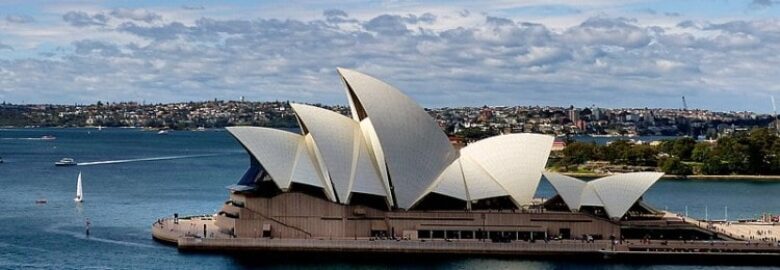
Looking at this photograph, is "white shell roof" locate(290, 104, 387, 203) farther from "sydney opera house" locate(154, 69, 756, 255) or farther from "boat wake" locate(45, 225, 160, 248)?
"boat wake" locate(45, 225, 160, 248)

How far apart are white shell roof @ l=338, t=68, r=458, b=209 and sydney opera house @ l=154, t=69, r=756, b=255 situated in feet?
0.19

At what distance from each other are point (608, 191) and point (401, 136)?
33.9 ft

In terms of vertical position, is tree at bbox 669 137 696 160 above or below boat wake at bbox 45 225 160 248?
above

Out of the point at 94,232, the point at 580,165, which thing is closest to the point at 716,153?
the point at 580,165

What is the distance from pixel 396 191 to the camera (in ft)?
179

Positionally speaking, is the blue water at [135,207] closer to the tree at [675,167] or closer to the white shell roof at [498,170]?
the white shell roof at [498,170]

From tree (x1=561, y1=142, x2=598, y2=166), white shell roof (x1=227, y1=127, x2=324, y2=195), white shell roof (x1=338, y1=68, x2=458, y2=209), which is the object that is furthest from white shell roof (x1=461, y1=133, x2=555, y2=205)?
tree (x1=561, y1=142, x2=598, y2=166)

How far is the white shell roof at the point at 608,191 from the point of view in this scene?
5425 cm

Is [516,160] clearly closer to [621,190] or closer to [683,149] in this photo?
[621,190]

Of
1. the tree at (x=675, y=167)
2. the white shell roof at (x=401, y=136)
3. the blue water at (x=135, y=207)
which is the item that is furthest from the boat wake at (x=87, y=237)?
the tree at (x=675, y=167)

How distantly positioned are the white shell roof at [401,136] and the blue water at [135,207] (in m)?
5.70

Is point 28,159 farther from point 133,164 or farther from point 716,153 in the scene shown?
point 716,153

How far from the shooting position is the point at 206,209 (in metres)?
71.1

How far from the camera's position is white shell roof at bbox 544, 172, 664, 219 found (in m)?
54.2
